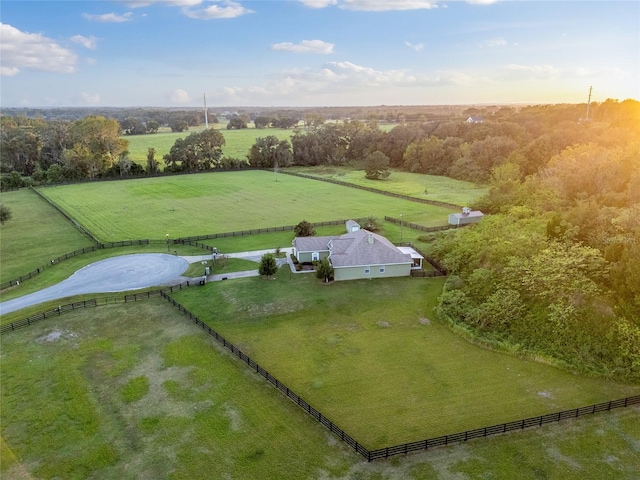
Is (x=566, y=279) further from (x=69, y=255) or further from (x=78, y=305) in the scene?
(x=69, y=255)

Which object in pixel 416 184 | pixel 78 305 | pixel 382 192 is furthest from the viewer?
pixel 416 184

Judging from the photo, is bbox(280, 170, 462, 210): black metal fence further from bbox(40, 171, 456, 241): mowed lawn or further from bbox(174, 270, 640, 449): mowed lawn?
bbox(174, 270, 640, 449): mowed lawn

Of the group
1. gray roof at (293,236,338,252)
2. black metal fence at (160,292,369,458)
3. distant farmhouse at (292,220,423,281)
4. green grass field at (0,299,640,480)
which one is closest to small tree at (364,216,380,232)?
gray roof at (293,236,338,252)

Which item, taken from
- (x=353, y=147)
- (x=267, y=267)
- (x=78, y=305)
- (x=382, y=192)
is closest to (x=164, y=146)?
(x=353, y=147)

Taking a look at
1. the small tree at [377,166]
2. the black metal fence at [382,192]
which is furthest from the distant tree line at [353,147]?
the black metal fence at [382,192]

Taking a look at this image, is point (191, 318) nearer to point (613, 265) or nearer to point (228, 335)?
point (228, 335)

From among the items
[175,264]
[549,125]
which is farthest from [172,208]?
[549,125]

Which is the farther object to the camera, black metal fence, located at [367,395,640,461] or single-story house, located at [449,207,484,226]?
single-story house, located at [449,207,484,226]
